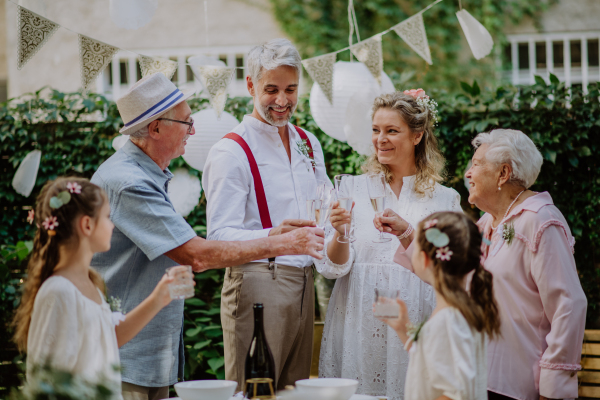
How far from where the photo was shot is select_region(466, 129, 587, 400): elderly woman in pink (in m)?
2.44

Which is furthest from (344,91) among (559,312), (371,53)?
(559,312)

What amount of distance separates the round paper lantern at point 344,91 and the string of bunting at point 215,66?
0.06m

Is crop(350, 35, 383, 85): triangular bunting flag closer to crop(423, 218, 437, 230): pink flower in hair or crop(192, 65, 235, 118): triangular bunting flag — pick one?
crop(192, 65, 235, 118): triangular bunting flag

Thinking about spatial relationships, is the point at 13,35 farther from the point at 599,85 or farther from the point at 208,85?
the point at 599,85

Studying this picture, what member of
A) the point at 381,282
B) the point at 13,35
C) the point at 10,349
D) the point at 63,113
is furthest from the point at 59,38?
the point at 381,282

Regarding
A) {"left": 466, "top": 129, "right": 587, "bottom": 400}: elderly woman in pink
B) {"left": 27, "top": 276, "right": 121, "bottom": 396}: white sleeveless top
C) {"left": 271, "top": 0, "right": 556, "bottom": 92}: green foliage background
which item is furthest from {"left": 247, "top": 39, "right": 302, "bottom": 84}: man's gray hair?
{"left": 271, "top": 0, "right": 556, "bottom": 92}: green foliage background

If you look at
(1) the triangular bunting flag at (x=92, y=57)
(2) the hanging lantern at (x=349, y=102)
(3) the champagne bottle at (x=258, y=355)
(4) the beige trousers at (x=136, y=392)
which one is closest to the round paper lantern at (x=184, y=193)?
(2) the hanging lantern at (x=349, y=102)

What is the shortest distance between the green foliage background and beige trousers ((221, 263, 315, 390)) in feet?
22.5

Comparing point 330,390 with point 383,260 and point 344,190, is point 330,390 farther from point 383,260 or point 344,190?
point 383,260

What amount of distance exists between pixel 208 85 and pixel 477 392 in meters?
2.54

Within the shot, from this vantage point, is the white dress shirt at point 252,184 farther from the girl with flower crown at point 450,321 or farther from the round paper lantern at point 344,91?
the round paper lantern at point 344,91

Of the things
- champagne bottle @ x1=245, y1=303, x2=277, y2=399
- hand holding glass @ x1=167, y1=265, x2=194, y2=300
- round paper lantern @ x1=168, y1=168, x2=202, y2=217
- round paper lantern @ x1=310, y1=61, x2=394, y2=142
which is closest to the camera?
hand holding glass @ x1=167, y1=265, x2=194, y2=300

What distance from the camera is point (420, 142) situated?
296 centimetres

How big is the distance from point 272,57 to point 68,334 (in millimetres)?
1531
